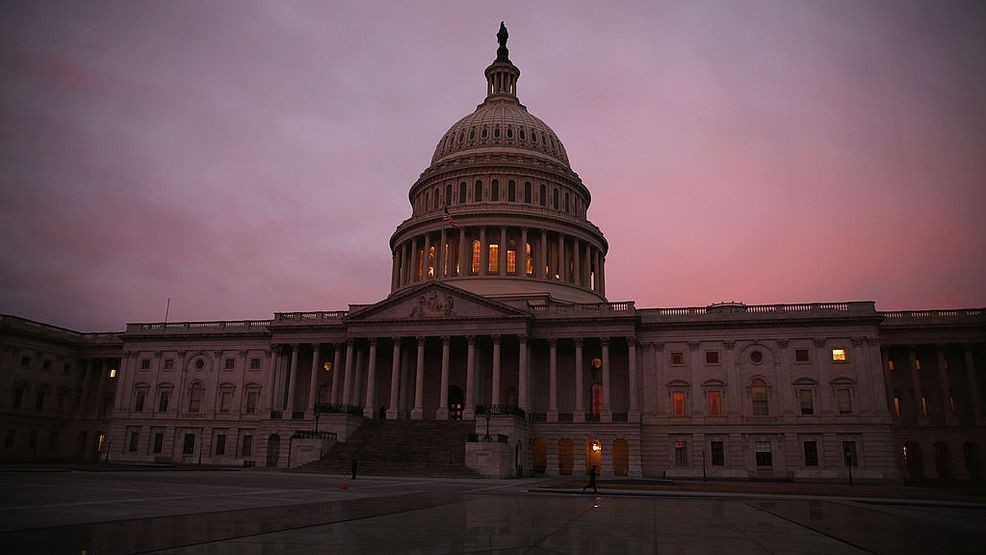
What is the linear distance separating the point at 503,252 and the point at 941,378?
44.7 m

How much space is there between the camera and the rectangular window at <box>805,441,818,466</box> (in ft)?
196

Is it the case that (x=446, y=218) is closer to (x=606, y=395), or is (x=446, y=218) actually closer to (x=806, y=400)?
(x=606, y=395)

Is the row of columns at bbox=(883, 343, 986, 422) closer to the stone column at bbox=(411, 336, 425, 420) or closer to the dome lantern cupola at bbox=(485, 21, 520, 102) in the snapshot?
the stone column at bbox=(411, 336, 425, 420)

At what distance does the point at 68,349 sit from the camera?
8250cm

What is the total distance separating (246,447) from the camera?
72688 mm

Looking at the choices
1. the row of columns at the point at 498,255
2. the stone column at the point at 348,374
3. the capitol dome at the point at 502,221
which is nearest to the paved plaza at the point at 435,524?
the stone column at the point at 348,374

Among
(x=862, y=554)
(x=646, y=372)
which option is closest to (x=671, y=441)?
(x=646, y=372)

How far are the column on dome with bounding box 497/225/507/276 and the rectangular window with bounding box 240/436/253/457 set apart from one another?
106 ft

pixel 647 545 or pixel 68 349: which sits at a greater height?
pixel 68 349

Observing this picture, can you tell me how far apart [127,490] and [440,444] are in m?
30.9

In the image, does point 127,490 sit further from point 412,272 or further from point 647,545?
point 412,272

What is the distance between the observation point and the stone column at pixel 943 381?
62.2 meters

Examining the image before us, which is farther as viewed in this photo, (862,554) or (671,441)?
(671,441)

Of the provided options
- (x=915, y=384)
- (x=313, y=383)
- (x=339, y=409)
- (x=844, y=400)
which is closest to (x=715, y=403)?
(x=844, y=400)
